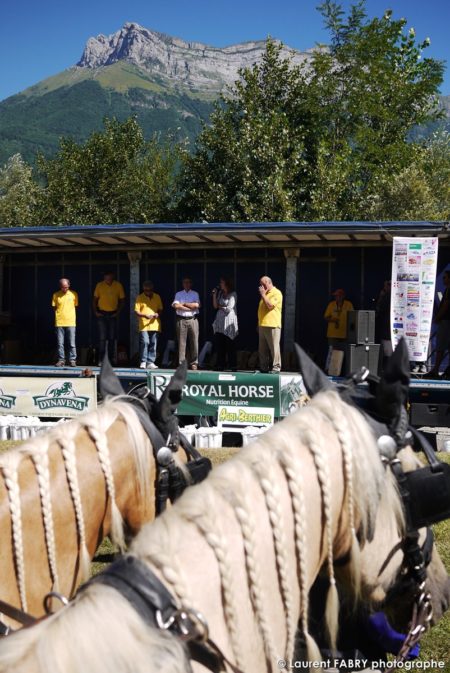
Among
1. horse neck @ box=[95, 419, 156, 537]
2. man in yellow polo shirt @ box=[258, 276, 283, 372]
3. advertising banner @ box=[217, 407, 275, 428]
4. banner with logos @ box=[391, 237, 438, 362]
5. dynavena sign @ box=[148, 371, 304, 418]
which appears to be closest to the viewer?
horse neck @ box=[95, 419, 156, 537]

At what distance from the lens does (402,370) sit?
2199 millimetres

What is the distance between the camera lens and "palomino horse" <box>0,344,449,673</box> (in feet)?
4.43

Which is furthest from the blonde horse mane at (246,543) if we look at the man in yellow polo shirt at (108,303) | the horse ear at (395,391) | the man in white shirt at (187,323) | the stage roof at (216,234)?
the man in yellow polo shirt at (108,303)

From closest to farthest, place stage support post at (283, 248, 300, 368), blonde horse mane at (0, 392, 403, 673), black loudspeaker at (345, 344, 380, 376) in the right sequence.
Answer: blonde horse mane at (0, 392, 403, 673)
black loudspeaker at (345, 344, 380, 376)
stage support post at (283, 248, 300, 368)

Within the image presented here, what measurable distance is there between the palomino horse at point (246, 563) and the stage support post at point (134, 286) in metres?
14.6

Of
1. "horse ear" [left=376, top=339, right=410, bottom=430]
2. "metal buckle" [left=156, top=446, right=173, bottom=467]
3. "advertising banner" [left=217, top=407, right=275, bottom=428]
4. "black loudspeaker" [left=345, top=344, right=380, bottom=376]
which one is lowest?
"advertising banner" [left=217, top=407, right=275, bottom=428]

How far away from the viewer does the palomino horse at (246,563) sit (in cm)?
135

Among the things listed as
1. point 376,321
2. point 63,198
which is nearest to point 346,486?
point 376,321

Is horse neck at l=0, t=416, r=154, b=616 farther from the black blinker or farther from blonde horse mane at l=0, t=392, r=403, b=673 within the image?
the black blinker

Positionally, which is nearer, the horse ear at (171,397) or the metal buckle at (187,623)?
the metal buckle at (187,623)

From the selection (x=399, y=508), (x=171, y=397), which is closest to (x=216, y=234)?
(x=171, y=397)

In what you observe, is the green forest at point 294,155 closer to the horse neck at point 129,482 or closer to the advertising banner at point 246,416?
the advertising banner at point 246,416

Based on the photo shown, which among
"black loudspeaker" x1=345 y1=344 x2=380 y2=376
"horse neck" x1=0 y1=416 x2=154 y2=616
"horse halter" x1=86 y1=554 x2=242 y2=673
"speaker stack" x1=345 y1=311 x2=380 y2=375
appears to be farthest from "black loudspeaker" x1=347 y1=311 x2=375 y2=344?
"horse halter" x1=86 y1=554 x2=242 y2=673

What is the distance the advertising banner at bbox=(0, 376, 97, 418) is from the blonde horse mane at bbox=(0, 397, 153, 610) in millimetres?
9426
